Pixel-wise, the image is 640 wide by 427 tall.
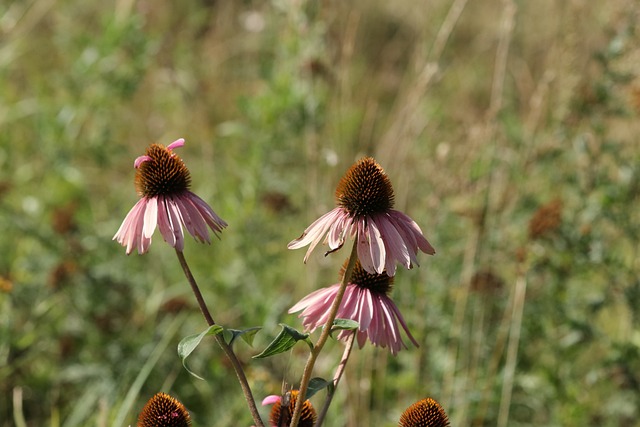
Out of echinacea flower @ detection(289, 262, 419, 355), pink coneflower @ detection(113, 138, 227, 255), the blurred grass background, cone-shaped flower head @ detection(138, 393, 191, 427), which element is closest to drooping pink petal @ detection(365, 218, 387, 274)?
echinacea flower @ detection(289, 262, 419, 355)

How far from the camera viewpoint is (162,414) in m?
1.00

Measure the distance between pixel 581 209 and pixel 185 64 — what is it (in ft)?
5.82

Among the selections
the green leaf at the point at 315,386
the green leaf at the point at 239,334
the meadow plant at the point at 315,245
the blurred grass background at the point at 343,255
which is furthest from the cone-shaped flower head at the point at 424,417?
the blurred grass background at the point at 343,255

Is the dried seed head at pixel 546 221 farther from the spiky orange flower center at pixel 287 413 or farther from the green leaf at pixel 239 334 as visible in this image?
the green leaf at pixel 239 334

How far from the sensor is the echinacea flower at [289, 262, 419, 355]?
106cm

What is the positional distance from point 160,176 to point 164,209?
2.6 inches

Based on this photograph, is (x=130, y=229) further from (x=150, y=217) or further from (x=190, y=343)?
(x=190, y=343)

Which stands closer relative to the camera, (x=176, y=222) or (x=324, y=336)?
(x=324, y=336)

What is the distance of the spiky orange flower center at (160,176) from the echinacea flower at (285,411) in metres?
0.31

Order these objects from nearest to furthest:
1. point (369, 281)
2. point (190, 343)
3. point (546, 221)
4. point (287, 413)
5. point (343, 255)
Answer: point (190, 343) < point (287, 413) < point (369, 281) < point (546, 221) < point (343, 255)

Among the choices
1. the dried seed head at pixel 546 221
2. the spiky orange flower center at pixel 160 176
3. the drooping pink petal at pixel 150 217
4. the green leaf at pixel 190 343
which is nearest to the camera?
the green leaf at pixel 190 343

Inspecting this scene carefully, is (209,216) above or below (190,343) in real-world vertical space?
above

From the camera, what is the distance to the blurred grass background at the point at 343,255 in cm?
212

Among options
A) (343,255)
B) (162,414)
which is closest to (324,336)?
(162,414)
